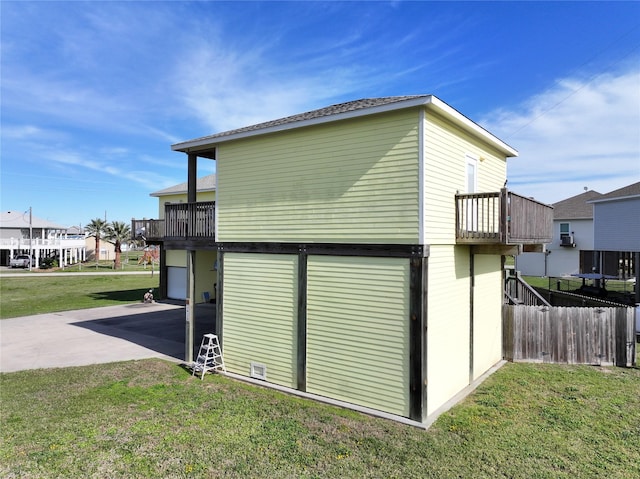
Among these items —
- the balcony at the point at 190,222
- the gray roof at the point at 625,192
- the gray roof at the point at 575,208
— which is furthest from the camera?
the gray roof at the point at 575,208

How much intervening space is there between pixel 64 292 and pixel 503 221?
2904 centimetres

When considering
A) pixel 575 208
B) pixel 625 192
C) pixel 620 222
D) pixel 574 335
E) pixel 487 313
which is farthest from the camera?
pixel 575 208

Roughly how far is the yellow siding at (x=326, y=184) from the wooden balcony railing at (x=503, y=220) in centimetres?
198

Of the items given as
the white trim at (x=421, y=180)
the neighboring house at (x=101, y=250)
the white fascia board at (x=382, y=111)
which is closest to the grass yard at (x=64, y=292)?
the white fascia board at (x=382, y=111)

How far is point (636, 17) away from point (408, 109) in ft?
39.4

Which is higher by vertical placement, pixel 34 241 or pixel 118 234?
pixel 118 234

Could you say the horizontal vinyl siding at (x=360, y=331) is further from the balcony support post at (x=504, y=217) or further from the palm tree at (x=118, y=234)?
the palm tree at (x=118, y=234)

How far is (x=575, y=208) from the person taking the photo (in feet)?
112

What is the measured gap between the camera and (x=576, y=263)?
33469 millimetres

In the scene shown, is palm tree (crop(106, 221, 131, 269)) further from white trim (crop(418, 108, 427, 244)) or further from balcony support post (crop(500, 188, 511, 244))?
balcony support post (crop(500, 188, 511, 244))

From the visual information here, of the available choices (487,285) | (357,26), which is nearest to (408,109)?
(487,285)

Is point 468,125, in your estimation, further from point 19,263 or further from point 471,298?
point 19,263

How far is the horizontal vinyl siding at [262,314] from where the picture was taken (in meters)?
8.83

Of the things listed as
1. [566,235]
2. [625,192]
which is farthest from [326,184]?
[566,235]
